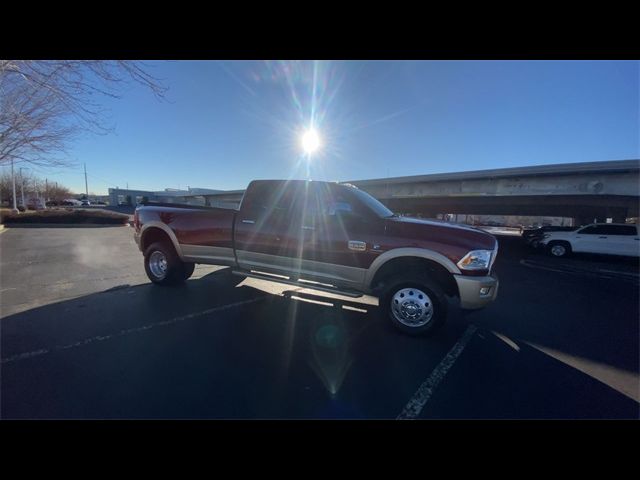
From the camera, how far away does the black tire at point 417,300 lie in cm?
340

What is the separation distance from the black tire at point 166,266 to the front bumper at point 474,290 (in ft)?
17.0

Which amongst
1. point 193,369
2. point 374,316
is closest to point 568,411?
point 374,316

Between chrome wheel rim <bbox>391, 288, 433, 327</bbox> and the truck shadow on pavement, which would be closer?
the truck shadow on pavement

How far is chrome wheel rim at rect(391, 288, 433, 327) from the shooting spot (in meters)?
3.47

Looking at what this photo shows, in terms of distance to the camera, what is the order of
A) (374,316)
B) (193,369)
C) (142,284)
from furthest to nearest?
(142,284), (374,316), (193,369)

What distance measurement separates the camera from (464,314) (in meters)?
4.45

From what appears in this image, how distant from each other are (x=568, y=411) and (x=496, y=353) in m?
0.95

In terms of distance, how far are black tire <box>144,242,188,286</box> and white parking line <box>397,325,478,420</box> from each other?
4.94 meters

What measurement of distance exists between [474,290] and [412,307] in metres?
0.80

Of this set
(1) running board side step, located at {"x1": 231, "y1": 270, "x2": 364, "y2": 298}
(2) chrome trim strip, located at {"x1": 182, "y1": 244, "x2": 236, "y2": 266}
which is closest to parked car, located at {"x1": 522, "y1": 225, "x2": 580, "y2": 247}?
(1) running board side step, located at {"x1": 231, "y1": 270, "x2": 364, "y2": 298}

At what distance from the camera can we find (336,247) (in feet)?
13.0

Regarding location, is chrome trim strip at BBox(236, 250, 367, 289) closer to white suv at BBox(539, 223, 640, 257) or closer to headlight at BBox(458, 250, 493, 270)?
headlight at BBox(458, 250, 493, 270)
